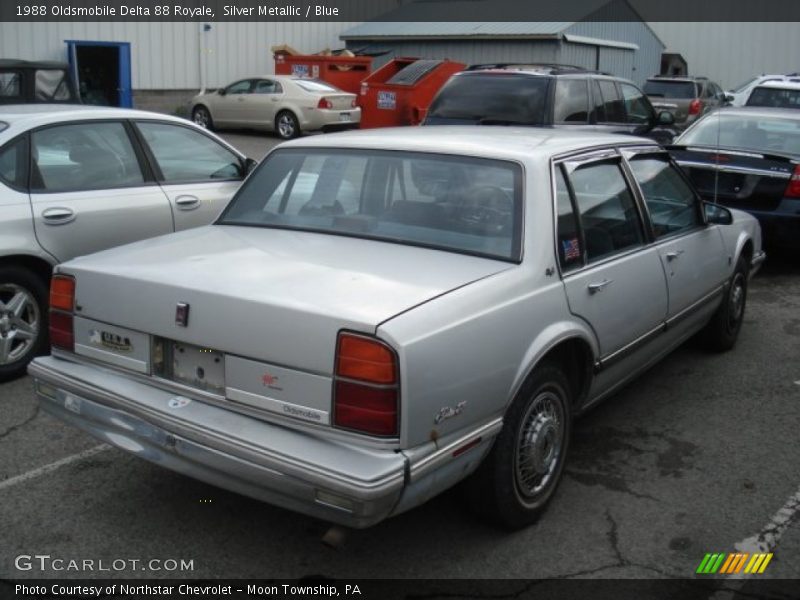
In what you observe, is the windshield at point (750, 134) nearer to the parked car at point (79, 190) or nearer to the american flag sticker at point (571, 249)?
the parked car at point (79, 190)

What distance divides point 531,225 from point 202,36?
23193mm

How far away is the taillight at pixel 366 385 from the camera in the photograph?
2.94m

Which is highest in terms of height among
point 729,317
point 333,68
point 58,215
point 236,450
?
point 333,68

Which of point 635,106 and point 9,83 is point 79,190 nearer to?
point 9,83

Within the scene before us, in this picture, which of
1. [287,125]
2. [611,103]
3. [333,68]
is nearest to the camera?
[611,103]

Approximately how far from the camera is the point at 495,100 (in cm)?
952

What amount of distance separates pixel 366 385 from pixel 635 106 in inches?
372

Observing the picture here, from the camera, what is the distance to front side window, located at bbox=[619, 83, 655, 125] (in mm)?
11266

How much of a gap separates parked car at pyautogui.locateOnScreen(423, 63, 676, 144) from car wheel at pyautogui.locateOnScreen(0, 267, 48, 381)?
5149 millimetres

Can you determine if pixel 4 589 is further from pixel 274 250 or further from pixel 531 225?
pixel 531 225

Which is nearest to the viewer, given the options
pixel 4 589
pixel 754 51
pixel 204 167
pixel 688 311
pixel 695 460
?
pixel 4 589

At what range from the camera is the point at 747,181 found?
8328 millimetres

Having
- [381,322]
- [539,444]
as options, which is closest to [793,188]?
[539,444]
